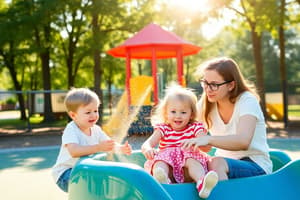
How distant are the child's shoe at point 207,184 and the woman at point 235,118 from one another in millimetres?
197

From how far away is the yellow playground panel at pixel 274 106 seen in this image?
15.0 meters

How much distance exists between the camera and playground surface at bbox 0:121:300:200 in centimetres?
438

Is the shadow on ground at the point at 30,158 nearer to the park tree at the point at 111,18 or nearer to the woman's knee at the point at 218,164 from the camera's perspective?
the woman's knee at the point at 218,164

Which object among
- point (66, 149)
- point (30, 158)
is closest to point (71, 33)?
point (30, 158)

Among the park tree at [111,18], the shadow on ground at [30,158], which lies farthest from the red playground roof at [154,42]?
the shadow on ground at [30,158]

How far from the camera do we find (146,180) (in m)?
1.94

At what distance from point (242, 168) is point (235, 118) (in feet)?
0.97

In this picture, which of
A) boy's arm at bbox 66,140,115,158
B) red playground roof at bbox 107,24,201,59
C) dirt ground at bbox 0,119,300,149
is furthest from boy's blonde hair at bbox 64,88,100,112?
red playground roof at bbox 107,24,201,59

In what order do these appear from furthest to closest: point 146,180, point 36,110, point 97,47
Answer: point 97,47
point 36,110
point 146,180

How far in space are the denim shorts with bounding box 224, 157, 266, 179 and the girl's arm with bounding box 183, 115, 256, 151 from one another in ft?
0.38

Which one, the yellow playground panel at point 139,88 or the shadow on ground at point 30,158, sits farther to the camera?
the yellow playground panel at point 139,88

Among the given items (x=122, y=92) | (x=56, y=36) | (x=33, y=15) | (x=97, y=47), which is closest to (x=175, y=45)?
(x=122, y=92)

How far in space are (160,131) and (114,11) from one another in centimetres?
1227

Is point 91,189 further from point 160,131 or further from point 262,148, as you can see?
point 262,148
